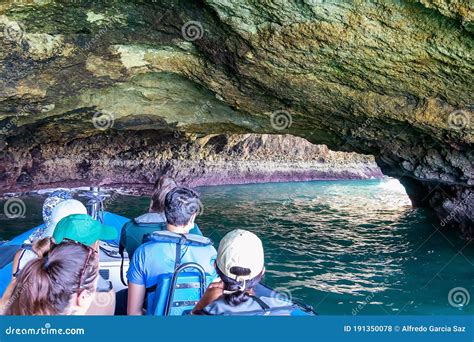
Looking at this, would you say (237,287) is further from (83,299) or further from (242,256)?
(83,299)

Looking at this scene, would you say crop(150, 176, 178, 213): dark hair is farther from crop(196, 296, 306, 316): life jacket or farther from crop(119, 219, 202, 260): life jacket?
crop(196, 296, 306, 316): life jacket

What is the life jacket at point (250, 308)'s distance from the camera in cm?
255

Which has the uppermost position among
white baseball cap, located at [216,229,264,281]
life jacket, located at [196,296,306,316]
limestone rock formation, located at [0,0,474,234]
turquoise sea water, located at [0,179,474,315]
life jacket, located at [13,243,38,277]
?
limestone rock formation, located at [0,0,474,234]

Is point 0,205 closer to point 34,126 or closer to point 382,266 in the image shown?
point 34,126

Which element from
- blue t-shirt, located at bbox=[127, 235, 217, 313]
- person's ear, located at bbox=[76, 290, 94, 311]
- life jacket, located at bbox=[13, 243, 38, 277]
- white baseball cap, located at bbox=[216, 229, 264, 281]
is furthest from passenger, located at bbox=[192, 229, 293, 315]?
life jacket, located at bbox=[13, 243, 38, 277]

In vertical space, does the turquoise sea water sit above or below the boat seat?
below

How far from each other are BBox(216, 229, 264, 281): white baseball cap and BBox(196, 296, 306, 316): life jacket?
0.14 metres

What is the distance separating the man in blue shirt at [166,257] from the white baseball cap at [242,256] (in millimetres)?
1029

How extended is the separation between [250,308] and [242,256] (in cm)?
28

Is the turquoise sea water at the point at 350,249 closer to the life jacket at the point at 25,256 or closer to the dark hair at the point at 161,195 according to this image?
the dark hair at the point at 161,195

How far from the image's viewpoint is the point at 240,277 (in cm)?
259

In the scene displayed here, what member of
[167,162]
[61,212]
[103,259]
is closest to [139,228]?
[61,212]

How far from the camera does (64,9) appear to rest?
572cm

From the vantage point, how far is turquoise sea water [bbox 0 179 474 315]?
7.08 metres
